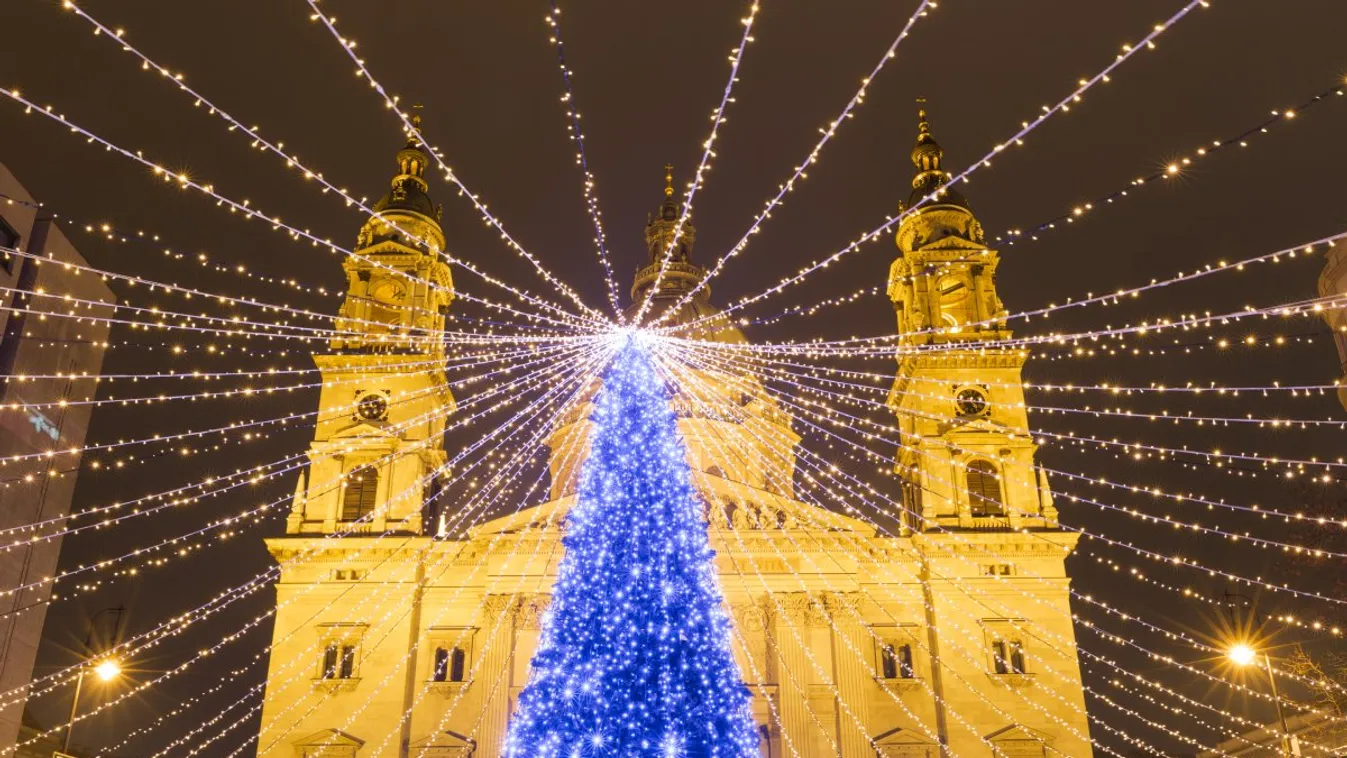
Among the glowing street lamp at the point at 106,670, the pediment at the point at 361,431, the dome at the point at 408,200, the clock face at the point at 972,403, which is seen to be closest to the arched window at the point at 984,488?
the clock face at the point at 972,403

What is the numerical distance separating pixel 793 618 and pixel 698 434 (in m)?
11.5

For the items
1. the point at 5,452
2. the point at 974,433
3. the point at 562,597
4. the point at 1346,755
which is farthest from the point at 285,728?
the point at 1346,755

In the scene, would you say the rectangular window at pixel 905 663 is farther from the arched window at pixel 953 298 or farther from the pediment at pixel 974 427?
the arched window at pixel 953 298

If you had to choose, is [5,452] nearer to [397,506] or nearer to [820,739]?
[397,506]

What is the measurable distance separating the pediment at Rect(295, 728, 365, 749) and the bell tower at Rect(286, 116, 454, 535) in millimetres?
5140

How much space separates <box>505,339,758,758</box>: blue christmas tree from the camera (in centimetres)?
1266

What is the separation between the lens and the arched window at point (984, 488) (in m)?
29.6

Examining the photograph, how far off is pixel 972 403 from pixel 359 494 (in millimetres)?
17494

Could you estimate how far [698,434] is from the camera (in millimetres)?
39312

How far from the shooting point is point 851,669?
92.1 feet

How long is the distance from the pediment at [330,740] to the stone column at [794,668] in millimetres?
10734

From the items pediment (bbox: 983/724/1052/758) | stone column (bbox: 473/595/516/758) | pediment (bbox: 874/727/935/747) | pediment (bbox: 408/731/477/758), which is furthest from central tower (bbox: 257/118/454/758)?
pediment (bbox: 983/724/1052/758)

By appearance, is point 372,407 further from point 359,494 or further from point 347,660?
point 347,660

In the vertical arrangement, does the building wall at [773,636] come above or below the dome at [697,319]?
below
